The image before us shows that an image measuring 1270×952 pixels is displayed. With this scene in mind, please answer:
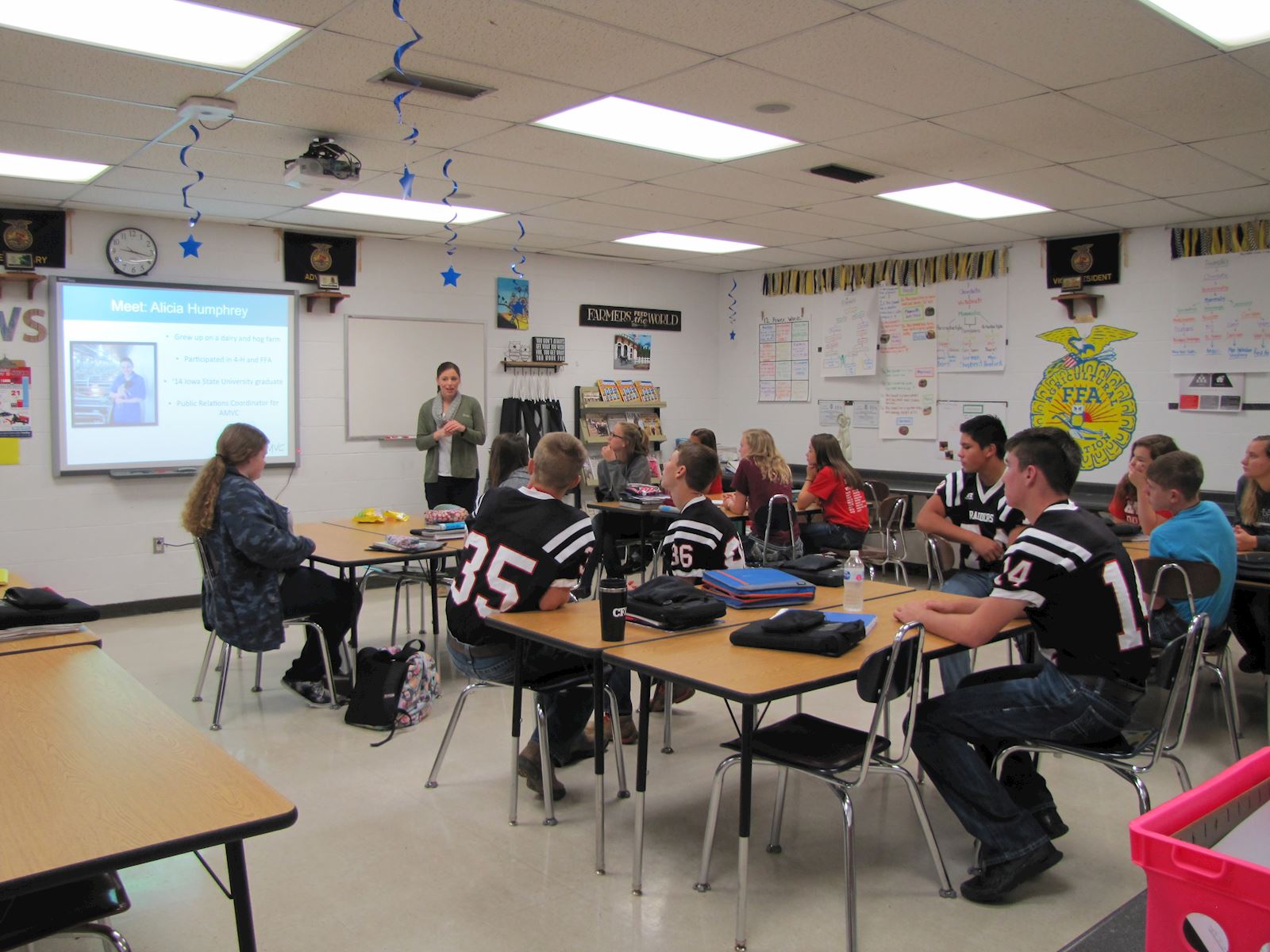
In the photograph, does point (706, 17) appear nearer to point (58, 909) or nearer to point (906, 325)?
point (58, 909)

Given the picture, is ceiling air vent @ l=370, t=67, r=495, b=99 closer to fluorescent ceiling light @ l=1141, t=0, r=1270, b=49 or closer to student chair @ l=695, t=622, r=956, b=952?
fluorescent ceiling light @ l=1141, t=0, r=1270, b=49

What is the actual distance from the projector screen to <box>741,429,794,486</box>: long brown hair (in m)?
3.41

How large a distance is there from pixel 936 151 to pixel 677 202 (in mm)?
1756

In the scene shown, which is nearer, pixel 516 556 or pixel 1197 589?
pixel 516 556

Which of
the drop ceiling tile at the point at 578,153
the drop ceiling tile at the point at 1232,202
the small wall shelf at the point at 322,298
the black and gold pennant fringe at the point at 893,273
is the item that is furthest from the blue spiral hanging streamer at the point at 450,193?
the drop ceiling tile at the point at 1232,202

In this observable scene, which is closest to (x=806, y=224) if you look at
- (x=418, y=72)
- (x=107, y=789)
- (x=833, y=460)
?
(x=833, y=460)

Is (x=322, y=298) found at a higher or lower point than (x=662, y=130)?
lower

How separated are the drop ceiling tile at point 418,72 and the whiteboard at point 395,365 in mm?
3605

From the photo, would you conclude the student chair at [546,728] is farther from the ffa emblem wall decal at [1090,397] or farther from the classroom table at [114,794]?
the ffa emblem wall decal at [1090,397]

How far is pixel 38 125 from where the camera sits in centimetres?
433

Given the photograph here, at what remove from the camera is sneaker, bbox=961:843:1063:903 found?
2.75 meters

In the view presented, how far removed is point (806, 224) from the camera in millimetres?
6715

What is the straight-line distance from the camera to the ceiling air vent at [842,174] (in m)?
5.08

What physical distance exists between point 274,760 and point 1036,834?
2.80 meters
